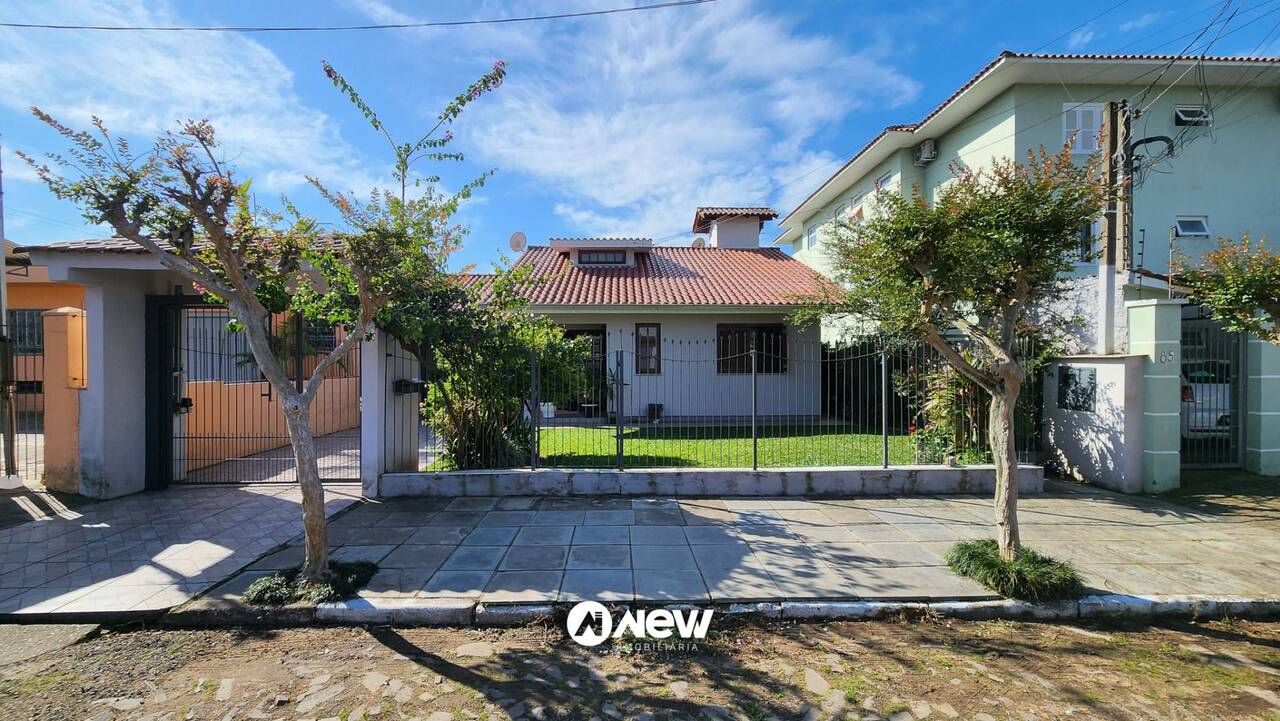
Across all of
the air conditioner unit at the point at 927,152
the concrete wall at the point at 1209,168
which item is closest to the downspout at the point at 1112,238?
the concrete wall at the point at 1209,168

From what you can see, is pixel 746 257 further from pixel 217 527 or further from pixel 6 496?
pixel 6 496

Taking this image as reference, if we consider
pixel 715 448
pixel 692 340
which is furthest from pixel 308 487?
pixel 692 340

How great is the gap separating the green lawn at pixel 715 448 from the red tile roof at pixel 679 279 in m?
2.99

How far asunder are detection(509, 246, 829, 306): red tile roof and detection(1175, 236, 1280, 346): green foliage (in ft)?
19.5

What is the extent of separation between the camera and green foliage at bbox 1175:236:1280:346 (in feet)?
17.7

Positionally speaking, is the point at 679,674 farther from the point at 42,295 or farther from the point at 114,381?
the point at 42,295

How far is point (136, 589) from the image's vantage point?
4.11 metres

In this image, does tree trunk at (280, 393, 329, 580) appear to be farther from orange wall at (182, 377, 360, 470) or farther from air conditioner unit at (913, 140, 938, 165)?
air conditioner unit at (913, 140, 938, 165)

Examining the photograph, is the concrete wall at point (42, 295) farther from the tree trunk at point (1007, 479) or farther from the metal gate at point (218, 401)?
the tree trunk at point (1007, 479)

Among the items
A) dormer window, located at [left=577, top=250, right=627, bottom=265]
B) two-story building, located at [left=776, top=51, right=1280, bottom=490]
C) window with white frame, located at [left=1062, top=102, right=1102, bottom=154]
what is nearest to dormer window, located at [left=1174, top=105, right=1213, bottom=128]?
two-story building, located at [left=776, top=51, right=1280, bottom=490]

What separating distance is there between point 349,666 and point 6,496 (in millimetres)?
6800

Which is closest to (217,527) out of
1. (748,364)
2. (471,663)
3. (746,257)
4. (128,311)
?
(128,311)

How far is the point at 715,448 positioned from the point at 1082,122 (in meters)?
10.8

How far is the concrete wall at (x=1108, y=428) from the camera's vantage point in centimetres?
687
